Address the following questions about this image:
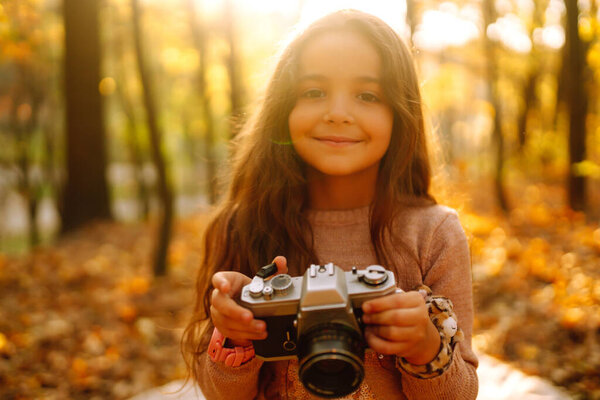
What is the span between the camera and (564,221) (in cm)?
692

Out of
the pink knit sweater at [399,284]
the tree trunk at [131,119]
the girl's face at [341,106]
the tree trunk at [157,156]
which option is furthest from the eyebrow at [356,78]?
the tree trunk at [131,119]

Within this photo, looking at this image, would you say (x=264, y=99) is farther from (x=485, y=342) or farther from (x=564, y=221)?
(x=564, y=221)

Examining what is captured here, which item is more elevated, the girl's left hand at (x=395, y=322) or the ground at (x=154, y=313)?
the girl's left hand at (x=395, y=322)

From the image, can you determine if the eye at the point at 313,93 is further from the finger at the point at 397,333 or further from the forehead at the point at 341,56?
the finger at the point at 397,333

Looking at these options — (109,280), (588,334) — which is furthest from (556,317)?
(109,280)

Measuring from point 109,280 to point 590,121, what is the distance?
8530 mm

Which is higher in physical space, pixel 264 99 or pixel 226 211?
pixel 264 99

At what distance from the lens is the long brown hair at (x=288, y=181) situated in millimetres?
1574

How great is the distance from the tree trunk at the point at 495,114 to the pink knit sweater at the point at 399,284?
7.54m

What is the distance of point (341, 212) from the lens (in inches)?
65.9

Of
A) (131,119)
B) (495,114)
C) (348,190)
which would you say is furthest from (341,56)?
(131,119)

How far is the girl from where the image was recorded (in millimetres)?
1388

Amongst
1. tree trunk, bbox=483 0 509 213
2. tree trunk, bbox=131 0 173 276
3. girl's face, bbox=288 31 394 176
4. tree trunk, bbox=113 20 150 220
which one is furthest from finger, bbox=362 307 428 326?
tree trunk, bbox=113 20 150 220

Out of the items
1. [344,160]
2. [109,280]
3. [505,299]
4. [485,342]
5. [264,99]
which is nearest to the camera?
[344,160]
